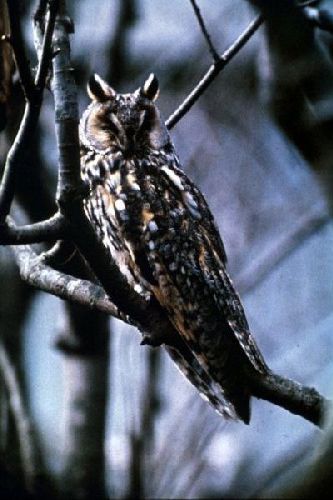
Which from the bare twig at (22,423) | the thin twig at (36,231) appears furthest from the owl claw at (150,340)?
the bare twig at (22,423)

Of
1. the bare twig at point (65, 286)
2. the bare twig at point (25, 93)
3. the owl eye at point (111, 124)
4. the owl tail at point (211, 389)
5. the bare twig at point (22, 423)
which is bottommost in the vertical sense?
the bare twig at point (22, 423)

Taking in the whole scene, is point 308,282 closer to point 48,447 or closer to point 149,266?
point 149,266

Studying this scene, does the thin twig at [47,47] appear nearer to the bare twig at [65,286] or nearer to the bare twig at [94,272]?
the bare twig at [94,272]

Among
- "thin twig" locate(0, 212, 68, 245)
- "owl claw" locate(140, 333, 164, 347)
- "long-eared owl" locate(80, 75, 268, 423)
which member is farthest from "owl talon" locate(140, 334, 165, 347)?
"thin twig" locate(0, 212, 68, 245)

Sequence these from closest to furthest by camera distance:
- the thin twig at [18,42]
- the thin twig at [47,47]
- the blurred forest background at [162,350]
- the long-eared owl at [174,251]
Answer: the thin twig at [18,42], the thin twig at [47,47], the long-eared owl at [174,251], the blurred forest background at [162,350]

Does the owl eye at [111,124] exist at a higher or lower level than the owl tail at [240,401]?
higher

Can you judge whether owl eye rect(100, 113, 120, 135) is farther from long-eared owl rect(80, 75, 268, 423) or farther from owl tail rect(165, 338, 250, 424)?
owl tail rect(165, 338, 250, 424)

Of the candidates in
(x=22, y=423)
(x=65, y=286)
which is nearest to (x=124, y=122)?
(x=65, y=286)

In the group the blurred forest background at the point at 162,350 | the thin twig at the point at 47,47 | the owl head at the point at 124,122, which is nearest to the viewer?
the thin twig at the point at 47,47
